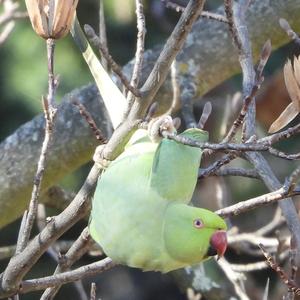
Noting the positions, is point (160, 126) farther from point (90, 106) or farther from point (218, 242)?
point (90, 106)

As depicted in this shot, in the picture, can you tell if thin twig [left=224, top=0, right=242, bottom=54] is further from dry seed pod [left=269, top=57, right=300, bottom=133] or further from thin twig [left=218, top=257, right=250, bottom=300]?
thin twig [left=218, top=257, right=250, bottom=300]

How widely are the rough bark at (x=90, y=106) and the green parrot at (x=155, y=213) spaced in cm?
88

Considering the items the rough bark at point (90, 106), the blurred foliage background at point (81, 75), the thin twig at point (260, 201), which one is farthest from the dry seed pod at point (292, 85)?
the blurred foliage background at point (81, 75)

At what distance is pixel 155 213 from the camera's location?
3.66 ft

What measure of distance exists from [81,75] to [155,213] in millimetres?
2450

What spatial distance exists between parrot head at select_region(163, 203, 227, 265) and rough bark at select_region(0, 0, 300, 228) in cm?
95

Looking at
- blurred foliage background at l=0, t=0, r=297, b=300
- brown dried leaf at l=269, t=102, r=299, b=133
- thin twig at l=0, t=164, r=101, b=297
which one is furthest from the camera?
blurred foliage background at l=0, t=0, r=297, b=300

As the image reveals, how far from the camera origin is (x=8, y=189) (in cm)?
206

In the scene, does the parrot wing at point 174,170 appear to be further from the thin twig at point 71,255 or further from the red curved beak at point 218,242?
the thin twig at point 71,255

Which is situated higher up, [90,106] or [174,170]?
[90,106]

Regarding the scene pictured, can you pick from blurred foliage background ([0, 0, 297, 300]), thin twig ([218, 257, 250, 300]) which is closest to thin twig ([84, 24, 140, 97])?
thin twig ([218, 257, 250, 300])

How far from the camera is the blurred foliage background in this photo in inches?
139

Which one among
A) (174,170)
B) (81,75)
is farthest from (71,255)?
(81,75)

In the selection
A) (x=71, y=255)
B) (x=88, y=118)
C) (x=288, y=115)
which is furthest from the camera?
(x=71, y=255)
